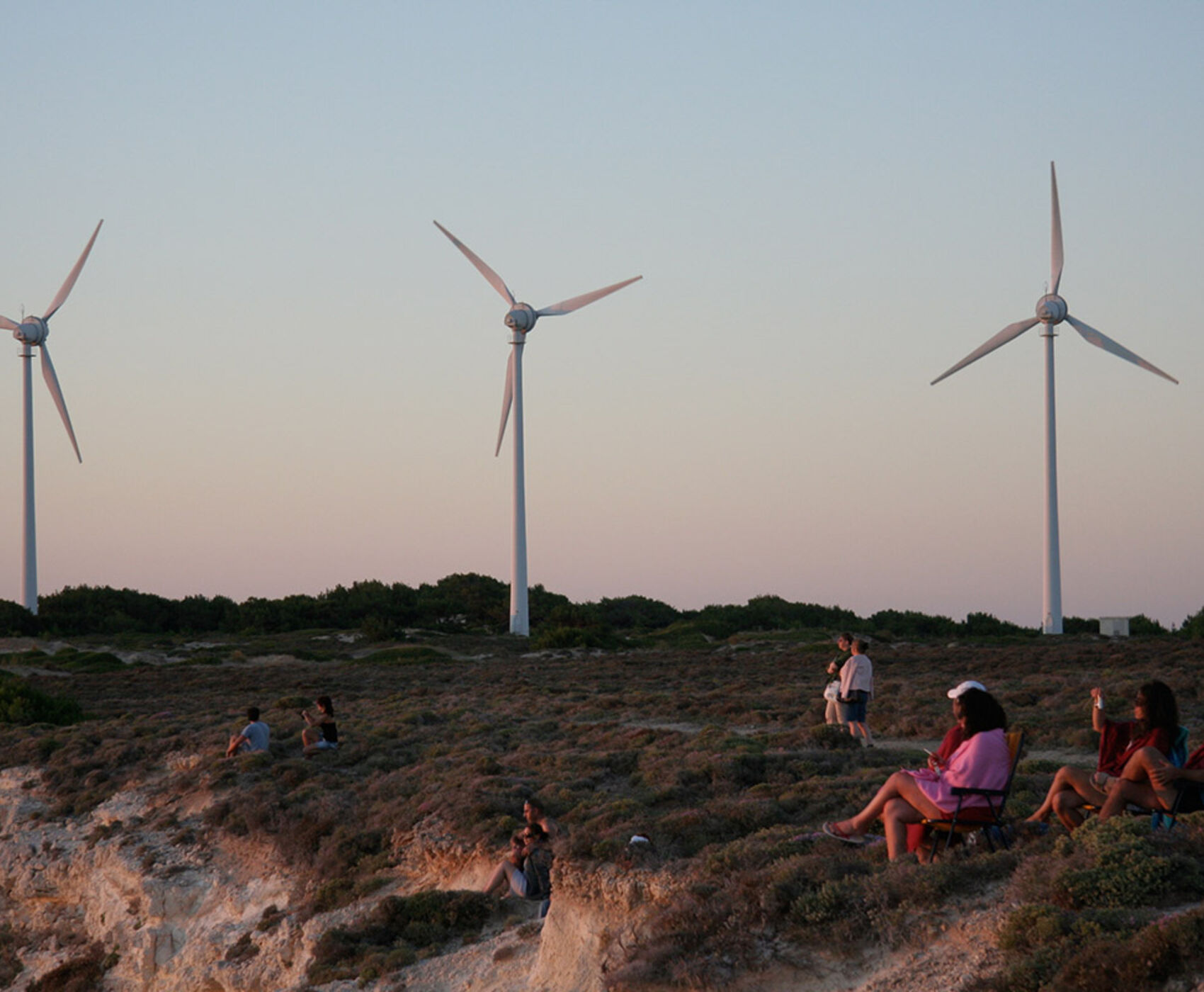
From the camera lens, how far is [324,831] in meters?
22.1

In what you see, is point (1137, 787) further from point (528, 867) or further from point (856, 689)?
point (856, 689)

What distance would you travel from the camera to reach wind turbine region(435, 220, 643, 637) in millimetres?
72312

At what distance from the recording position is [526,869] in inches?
669

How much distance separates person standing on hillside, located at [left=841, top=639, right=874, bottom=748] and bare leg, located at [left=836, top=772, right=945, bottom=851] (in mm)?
10416

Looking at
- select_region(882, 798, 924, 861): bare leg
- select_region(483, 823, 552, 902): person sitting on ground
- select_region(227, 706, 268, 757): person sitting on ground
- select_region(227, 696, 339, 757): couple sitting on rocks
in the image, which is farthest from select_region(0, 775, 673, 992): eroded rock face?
select_region(882, 798, 924, 861): bare leg

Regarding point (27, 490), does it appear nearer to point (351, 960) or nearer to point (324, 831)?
point (324, 831)

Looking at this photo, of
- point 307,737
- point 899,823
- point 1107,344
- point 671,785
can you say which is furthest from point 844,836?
point 1107,344

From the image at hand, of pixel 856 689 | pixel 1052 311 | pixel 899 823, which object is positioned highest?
pixel 1052 311

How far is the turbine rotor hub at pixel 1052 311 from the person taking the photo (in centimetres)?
6831

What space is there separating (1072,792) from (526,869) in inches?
289

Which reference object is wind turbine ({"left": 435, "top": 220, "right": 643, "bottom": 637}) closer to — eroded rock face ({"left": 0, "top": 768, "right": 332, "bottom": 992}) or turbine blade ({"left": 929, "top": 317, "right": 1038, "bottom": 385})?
turbine blade ({"left": 929, "top": 317, "right": 1038, "bottom": 385})

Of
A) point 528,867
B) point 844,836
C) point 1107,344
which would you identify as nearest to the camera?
point 844,836

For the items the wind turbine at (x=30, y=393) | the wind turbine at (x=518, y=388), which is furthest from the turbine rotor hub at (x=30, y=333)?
the wind turbine at (x=518, y=388)

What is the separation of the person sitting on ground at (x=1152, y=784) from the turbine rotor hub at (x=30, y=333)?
8108cm
